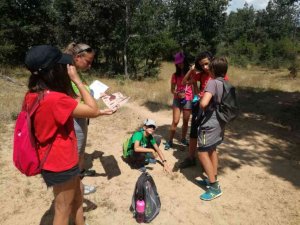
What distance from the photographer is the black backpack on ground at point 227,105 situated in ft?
12.2

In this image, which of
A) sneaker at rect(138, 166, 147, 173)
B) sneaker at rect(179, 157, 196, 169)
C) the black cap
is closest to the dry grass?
sneaker at rect(138, 166, 147, 173)

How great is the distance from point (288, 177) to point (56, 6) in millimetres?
15893

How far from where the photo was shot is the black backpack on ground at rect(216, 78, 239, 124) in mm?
3711

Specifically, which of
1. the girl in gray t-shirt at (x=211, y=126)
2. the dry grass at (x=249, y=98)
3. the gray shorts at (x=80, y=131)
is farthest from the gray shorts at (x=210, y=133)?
the dry grass at (x=249, y=98)

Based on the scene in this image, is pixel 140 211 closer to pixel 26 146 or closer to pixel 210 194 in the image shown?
pixel 210 194

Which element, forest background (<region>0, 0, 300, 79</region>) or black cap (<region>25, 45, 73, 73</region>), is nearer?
black cap (<region>25, 45, 73, 73</region>)

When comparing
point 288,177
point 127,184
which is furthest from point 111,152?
point 288,177

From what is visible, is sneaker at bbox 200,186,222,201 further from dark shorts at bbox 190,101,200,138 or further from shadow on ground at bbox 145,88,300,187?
dark shorts at bbox 190,101,200,138

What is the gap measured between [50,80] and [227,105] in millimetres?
2259

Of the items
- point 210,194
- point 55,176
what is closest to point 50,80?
point 55,176

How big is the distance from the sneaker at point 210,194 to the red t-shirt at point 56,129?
223 centimetres

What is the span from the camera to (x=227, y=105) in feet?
12.3

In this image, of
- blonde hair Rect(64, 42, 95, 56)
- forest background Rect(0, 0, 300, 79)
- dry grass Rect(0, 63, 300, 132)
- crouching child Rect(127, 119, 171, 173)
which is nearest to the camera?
blonde hair Rect(64, 42, 95, 56)

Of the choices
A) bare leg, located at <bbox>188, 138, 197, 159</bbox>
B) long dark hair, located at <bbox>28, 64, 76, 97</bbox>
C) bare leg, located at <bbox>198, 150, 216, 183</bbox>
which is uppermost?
long dark hair, located at <bbox>28, 64, 76, 97</bbox>
